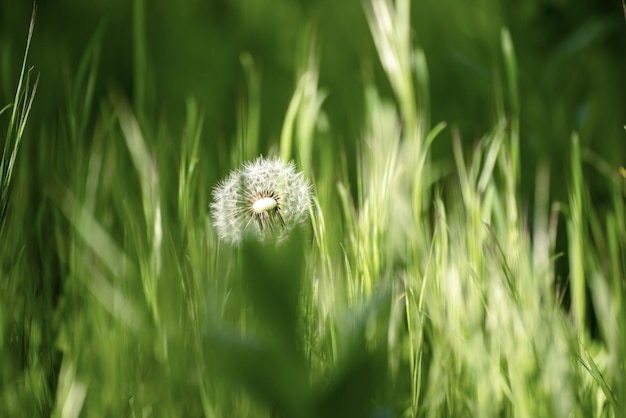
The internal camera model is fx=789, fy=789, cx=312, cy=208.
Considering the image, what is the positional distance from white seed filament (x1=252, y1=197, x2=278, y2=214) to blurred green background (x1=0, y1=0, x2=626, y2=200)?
2.37 feet

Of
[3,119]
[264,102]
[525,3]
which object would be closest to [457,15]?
[525,3]

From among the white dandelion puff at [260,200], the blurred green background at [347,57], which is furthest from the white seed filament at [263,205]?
the blurred green background at [347,57]

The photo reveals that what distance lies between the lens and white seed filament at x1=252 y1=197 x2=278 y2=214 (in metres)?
0.44

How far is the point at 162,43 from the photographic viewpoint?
4.97 feet

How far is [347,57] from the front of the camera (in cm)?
157

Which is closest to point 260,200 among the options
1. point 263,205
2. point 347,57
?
point 263,205

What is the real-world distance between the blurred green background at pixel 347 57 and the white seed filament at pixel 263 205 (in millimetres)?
723

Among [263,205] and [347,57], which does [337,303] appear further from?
[347,57]

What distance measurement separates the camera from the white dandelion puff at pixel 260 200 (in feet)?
1.42

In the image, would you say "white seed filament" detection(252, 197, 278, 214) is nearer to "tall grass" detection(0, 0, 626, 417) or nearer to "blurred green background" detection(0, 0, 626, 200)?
"tall grass" detection(0, 0, 626, 417)

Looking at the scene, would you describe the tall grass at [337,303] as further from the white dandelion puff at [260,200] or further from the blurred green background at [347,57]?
the blurred green background at [347,57]

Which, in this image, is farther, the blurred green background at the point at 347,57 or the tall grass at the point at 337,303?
the blurred green background at the point at 347,57

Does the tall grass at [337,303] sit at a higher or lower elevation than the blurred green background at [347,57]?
lower

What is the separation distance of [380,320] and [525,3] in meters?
1.19
